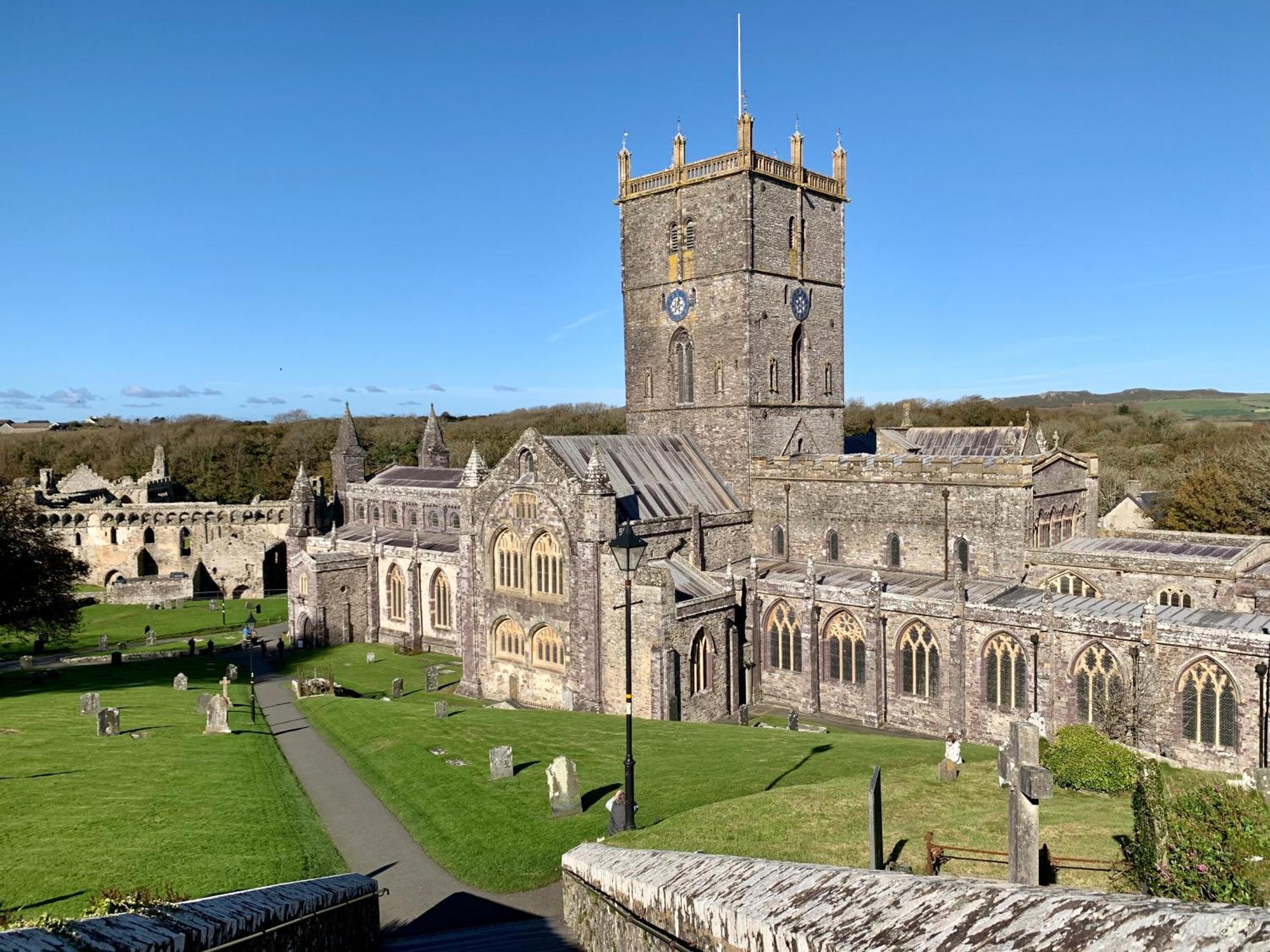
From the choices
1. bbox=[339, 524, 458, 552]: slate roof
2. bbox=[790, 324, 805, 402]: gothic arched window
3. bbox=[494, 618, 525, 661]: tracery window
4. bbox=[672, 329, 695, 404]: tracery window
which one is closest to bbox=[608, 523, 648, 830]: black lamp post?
bbox=[494, 618, 525, 661]: tracery window

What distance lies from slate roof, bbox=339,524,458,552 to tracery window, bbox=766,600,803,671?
19797 millimetres

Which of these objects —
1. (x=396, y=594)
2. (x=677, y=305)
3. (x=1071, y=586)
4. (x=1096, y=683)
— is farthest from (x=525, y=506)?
(x=1096, y=683)

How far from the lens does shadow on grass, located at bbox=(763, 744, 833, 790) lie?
67.9ft

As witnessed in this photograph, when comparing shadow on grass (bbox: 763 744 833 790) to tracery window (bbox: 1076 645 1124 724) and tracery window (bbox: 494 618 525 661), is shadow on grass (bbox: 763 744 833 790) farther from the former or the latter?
tracery window (bbox: 494 618 525 661)

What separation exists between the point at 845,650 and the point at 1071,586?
8.47 meters

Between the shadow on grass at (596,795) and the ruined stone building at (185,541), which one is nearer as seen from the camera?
the shadow on grass at (596,795)

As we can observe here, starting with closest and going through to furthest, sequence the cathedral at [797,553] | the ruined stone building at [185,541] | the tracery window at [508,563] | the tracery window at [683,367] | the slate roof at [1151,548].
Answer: the cathedral at [797,553] → the slate roof at [1151,548] → the tracery window at [508,563] → the tracery window at [683,367] → the ruined stone building at [185,541]

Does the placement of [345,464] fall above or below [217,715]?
above

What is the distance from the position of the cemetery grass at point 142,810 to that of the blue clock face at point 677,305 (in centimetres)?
2393

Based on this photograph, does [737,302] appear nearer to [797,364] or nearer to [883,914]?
[797,364]

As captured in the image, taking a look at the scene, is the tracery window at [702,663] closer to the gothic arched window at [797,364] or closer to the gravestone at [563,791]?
the gravestone at [563,791]

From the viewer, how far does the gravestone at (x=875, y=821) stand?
36.3ft

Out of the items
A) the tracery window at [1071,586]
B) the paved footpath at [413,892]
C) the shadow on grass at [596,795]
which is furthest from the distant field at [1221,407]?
the paved footpath at [413,892]

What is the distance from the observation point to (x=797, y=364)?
39.8 metres
